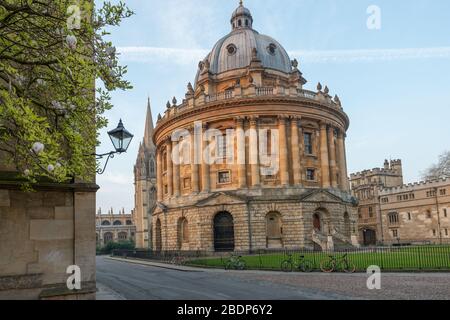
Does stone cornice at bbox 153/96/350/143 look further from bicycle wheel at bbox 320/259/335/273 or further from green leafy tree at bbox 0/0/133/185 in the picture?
green leafy tree at bbox 0/0/133/185

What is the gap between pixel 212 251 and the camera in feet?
128

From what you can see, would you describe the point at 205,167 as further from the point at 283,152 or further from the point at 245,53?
the point at 245,53

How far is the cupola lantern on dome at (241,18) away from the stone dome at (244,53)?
11.6ft

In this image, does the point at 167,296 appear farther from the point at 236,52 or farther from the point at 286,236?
the point at 236,52

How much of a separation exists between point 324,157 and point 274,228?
30.6 feet

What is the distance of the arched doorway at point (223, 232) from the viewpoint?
39.8 metres

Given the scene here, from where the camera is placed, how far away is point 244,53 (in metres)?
50.4

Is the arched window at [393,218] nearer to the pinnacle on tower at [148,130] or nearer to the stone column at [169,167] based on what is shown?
the stone column at [169,167]

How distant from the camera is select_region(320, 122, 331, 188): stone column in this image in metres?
41.9

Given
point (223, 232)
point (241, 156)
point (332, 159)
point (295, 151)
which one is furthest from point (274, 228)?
point (332, 159)

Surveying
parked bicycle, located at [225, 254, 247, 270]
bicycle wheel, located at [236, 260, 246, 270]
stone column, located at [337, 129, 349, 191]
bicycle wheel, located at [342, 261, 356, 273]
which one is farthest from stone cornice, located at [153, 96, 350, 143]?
bicycle wheel, located at [342, 261, 356, 273]

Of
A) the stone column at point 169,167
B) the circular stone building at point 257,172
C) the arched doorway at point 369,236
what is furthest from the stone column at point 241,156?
the arched doorway at point 369,236

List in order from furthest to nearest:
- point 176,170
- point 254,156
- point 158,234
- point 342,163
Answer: point 158,234 → point 342,163 → point 176,170 → point 254,156

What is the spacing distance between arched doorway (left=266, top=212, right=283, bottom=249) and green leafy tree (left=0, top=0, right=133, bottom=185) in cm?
3143
